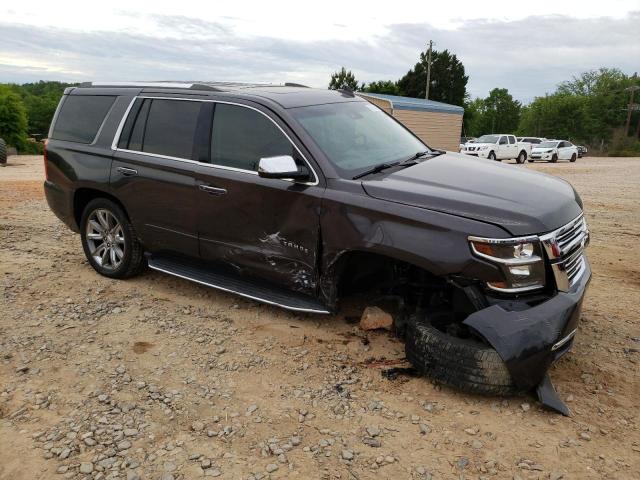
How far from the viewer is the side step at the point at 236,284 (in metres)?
4.02

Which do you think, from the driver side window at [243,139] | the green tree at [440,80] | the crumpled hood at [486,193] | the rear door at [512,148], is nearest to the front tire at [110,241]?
the driver side window at [243,139]

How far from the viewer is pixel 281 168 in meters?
3.75

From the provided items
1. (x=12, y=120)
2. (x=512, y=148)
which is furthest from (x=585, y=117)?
(x=12, y=120)

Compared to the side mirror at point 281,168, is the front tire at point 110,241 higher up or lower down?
lower down

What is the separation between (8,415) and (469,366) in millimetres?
2738

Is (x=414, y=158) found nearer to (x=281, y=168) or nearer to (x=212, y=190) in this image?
(x=281, y=168)

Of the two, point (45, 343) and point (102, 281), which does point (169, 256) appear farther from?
point (45, 343)

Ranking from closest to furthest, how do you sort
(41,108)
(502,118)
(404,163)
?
(404,163) < (41,108) < (502,118)

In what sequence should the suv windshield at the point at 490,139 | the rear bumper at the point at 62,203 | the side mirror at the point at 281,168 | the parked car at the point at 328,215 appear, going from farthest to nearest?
the suv windshield at the point at 490,139 → the rear bumper at the point at 62,203 → the side mirror at the point at 281,168 → the parked car at the point at 328,215

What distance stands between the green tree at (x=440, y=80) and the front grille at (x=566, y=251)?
60401mm

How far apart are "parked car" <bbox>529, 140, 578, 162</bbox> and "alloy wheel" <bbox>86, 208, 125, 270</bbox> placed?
31.7 meters

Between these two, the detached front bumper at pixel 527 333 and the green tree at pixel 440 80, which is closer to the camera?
the detached front bumper at pixel 527 333

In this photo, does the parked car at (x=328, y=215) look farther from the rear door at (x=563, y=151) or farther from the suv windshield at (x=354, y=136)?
the rear door at (x=563, y=151)

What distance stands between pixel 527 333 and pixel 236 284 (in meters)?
2.28
